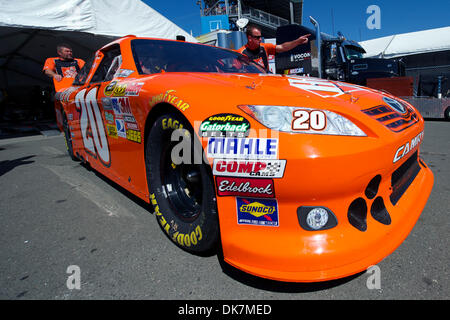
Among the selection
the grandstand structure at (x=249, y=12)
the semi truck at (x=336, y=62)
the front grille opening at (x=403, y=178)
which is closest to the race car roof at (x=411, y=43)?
the semi truck at (x=336, y=62)

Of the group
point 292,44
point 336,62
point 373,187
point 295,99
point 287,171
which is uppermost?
point 336,62

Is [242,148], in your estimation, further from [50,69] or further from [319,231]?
[50,69]

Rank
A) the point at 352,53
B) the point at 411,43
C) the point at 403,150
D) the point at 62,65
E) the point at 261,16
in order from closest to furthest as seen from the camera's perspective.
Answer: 1. the point at 403,150
2. the point at 62,65
3. the point at 352,53
4. the point at 411,43
5. the point at 261,16

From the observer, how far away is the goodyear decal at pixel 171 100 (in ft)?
4.20

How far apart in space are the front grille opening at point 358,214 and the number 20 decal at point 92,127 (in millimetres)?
1835

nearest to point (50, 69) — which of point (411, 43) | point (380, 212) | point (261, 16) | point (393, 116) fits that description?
point (393, 116)

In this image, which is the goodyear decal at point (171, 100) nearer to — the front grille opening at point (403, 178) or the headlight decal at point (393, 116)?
the headlight decal at point (393, 116)

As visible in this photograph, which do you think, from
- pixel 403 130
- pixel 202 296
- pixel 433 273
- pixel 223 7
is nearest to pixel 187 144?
pixel 202 296

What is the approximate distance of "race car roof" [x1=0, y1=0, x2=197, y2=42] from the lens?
20.3 feet

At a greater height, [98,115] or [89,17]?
[89,17]

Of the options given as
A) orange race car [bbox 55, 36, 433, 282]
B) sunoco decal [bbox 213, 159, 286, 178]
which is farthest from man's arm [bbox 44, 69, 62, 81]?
sunoco decal [bbox 213, 159, 286, 178]

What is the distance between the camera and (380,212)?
4.11 feet

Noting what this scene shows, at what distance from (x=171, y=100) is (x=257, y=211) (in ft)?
2.25
